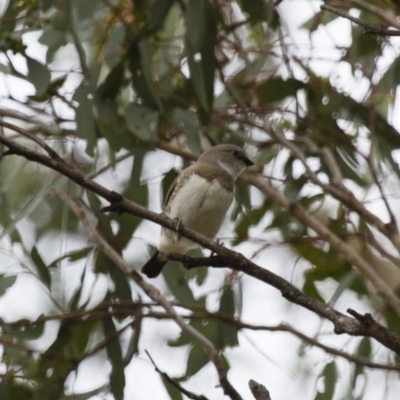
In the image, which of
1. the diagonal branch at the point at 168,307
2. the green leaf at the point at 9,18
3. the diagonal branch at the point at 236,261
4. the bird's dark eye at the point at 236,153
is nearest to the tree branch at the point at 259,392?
the diagonal branch at the point at 168,307

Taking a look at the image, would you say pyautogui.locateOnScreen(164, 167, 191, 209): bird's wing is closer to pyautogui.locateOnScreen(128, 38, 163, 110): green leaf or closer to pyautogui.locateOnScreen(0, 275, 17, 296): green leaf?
pyautogui.locateOnScreen(128, 38, 163, 110): green leaf

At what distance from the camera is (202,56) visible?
11.5ft

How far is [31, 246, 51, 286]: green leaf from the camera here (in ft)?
11.5

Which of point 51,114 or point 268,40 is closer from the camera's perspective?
point 51,114

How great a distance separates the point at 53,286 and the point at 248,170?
1160mm

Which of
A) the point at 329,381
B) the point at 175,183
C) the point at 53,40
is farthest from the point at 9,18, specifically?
the point at 329,381

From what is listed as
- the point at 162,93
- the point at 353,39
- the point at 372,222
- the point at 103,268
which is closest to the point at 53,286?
the point at 103,268

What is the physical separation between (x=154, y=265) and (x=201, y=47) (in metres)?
0.98

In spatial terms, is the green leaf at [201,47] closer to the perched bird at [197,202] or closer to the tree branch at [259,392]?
the perched bird at [197,202]

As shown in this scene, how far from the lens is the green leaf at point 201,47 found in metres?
3.45

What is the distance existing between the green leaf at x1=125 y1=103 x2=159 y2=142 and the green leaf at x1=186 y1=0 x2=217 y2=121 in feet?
0.73

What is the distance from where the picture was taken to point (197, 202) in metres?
3.67

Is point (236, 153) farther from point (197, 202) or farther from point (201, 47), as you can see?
point (201, 47)

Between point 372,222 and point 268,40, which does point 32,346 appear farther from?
point 268,40
